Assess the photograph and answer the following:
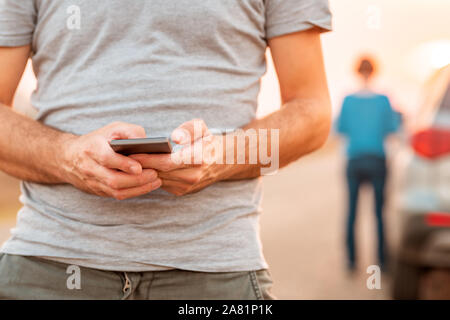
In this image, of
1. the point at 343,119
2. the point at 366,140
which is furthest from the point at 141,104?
the point at 343,119

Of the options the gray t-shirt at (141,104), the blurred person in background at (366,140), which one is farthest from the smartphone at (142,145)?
the blurred person in background at (366,140)

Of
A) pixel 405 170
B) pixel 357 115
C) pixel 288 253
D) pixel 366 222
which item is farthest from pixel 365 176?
pixel 366 222

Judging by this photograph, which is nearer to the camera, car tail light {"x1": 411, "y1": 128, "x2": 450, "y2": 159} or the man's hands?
the man's hands

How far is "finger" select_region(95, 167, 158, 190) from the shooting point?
1569 millimetres

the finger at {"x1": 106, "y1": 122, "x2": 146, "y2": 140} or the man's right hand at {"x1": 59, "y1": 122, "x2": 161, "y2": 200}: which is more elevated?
the finger at {"x1": 106, "y1": 122, "x2": 146, "y2": 140}

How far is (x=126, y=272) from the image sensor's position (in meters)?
1.77

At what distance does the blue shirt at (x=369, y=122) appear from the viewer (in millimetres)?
6359

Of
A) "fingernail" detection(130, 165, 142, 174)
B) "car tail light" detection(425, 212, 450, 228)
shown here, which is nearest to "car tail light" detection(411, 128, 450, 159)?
"car tail light" detection(425, 212, 450, 228)

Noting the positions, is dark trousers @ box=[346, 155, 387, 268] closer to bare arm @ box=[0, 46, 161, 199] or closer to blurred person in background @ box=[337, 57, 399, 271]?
blurred person in background @ box=[337, 57, 399, 271]

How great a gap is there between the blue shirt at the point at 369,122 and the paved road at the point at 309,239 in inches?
26.9

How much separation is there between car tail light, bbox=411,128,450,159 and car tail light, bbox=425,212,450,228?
0.41 m

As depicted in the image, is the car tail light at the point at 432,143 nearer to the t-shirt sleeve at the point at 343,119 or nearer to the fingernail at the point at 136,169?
the t-shirt sleeve at the point at 343,119

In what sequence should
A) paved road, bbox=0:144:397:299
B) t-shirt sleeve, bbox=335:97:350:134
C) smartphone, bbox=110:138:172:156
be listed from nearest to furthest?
smartphone, bbox=110:138:172:156 < paved road, bbox=0:144:397:299 < t-shirt sleeve, bbox=335:97:350:134

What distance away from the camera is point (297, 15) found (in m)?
1.91
